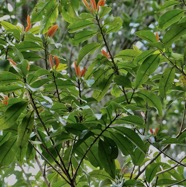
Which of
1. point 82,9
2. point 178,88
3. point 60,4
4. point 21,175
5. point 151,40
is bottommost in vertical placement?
point 21,175

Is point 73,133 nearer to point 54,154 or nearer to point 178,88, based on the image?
point 54,154

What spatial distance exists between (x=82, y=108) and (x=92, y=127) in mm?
60

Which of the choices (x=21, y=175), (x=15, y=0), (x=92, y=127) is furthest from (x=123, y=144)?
(x=15, y=0)

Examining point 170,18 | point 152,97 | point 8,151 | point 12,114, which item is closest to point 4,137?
point 8,151

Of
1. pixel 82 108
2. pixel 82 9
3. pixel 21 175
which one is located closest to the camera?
pixel 82 108

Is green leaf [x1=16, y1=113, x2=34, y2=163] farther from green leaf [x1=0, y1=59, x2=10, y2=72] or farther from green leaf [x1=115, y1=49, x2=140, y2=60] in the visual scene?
green leaf [x1=115, y1=49, x2=140, y2=60]

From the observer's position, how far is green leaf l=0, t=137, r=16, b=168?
3.30 feet

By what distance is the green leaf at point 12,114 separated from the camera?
2.85 feet

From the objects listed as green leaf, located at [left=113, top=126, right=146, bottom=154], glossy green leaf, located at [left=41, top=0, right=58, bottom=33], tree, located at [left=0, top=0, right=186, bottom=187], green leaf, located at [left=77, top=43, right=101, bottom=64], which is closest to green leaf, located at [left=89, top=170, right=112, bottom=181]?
tree, located at [left=0, top=0, right=186, bottom=187]

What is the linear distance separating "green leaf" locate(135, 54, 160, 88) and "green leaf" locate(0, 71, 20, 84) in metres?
0.32

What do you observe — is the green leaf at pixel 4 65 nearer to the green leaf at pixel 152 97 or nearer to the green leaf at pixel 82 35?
the green leaf at pixel 82 35

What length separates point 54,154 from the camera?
1.07 metres

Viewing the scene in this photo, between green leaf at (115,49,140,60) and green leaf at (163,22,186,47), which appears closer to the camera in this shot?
green leaf at (163,22,186,47)

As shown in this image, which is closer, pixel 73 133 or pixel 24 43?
pixel 73 133
